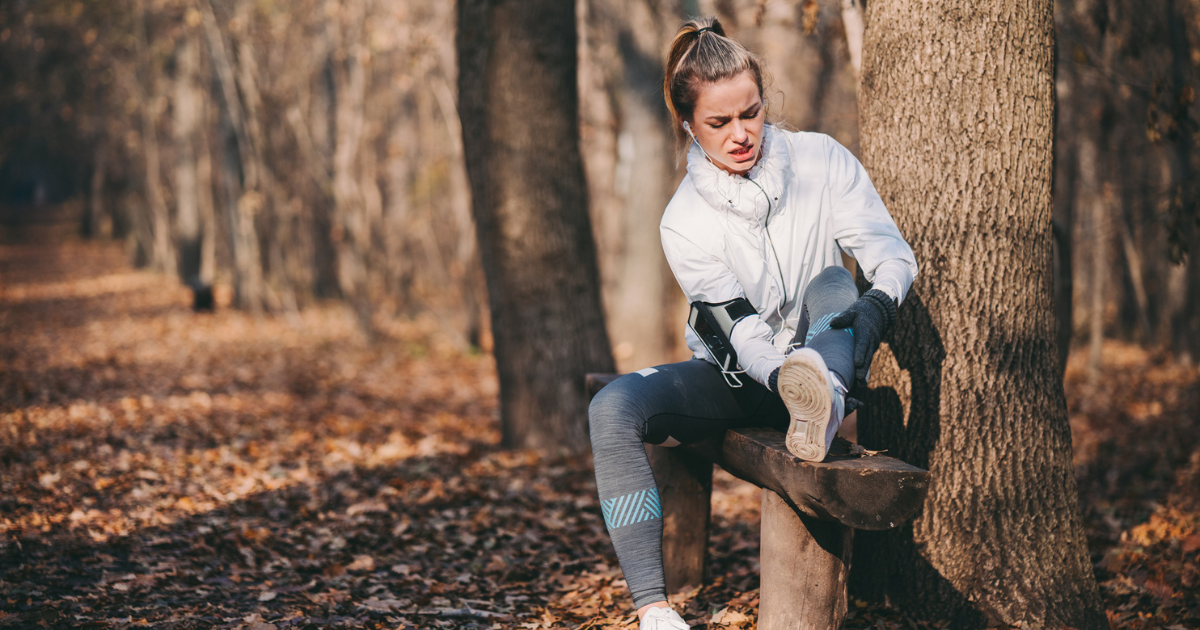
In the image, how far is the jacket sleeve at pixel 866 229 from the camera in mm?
2619

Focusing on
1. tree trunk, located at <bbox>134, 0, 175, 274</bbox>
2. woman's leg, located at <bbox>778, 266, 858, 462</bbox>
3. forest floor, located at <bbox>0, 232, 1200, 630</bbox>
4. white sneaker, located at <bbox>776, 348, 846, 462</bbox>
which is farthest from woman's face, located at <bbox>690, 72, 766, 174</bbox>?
tree trunk, located at <bbox>134, 0, 175, 274</bbox>

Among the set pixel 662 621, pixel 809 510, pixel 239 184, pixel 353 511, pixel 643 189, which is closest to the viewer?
pixel 809 510

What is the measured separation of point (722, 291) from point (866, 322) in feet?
1.52

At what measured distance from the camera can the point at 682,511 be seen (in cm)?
358

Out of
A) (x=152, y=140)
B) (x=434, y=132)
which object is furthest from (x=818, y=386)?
(x=152, y=140)

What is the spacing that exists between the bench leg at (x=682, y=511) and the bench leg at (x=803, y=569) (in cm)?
86

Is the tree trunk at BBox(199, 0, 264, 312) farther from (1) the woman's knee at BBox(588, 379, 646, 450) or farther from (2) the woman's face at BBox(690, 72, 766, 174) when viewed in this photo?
(1) the woman's knee at BBox(588, 379, 646, 450)

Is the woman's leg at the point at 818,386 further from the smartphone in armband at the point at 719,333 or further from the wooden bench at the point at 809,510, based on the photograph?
the smartphone in armband at the point at 719,333

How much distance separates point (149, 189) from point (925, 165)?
28.4 metres

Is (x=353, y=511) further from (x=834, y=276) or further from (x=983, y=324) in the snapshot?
(x=983, y=324)

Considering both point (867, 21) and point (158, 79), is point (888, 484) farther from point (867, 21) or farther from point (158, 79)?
point (158, 79)

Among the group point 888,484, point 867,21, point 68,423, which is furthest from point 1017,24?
point 68,423

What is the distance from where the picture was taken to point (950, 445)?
3016 millimetres

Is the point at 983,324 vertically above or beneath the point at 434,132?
beneath
